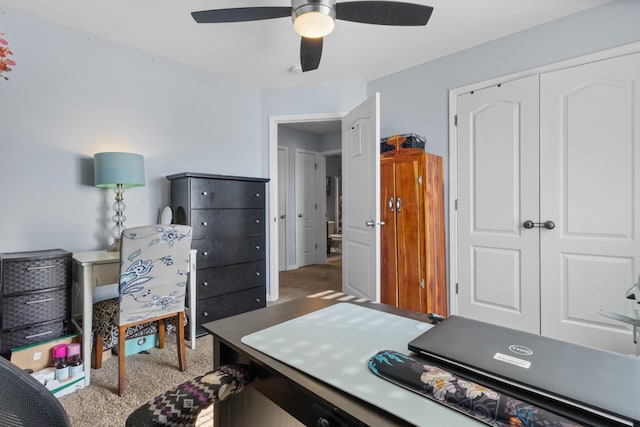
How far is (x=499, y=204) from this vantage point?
257cm

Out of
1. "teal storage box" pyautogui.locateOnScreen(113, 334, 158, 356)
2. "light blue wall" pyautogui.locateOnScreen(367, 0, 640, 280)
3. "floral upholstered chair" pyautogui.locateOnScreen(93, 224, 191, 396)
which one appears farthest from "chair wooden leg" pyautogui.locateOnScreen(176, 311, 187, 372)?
"light blue wall" pyautogui.locateOnScreen(367, 0, 640, 280)

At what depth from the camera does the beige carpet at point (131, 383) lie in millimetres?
1638

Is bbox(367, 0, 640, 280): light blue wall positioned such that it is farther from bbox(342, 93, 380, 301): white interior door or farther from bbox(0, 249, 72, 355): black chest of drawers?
bbox(0, 249, 72, 355): black chest of drawers

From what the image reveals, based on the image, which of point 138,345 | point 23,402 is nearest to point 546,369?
point 23,402

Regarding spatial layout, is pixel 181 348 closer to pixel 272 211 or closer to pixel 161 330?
pixel 161 330

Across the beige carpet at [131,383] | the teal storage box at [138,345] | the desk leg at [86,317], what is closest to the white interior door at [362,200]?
the beige carpet at [131,383]

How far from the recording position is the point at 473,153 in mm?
2707

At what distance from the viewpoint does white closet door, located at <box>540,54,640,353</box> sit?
6.83ft

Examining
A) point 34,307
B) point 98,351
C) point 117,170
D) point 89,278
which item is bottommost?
point 98,351

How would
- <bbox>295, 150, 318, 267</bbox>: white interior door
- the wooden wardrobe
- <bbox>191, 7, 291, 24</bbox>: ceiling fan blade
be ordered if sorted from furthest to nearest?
<bbox>295, 150, 318, 267</bbox>: white interior door → the wooden wardrobe → <bbox>191, 7, 291, 24</bbox>: ceiling fan blade

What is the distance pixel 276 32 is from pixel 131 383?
2.62m

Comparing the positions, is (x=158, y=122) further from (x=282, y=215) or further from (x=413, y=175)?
(x=282, y=215)

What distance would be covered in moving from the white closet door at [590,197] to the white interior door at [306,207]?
151 inches

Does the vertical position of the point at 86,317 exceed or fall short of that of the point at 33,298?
it falls short
